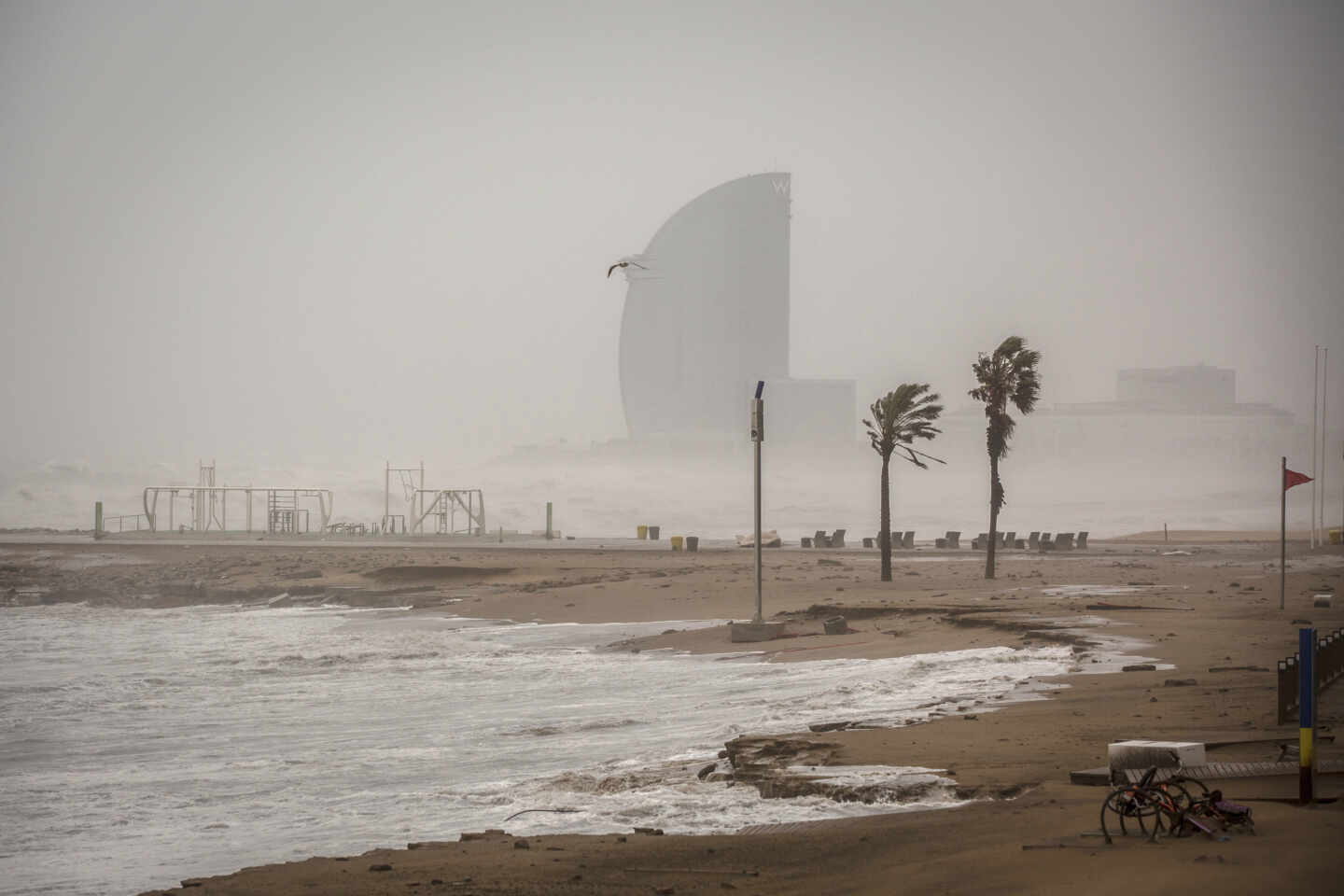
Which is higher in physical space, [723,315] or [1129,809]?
[723,315]

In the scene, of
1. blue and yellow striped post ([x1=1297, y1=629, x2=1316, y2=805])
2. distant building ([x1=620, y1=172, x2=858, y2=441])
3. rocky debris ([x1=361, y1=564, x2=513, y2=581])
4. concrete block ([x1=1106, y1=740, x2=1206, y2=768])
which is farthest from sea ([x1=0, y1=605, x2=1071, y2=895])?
distant building ([x1=620, y1=172, x2=858, y2=441])

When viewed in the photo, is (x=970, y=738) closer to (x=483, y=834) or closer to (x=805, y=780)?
(x=805, y=780)

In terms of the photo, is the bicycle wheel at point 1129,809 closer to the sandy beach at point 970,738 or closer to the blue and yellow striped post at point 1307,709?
the sandy beach at point 970,738

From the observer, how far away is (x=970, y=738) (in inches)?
450

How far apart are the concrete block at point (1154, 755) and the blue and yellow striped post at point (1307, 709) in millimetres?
783

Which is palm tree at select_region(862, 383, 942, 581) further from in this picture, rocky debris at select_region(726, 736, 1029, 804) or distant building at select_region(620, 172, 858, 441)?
distant building at select_region(620, 172, 858, 441)

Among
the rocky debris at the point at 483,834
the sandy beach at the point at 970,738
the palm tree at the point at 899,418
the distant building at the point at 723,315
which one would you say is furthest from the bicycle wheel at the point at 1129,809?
the distant building at the point at 723,315

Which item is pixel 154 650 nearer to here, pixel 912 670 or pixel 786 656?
pixel 786 656

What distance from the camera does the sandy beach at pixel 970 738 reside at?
7.07 meters

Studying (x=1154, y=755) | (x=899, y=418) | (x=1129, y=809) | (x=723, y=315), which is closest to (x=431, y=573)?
(x=899, y=418)

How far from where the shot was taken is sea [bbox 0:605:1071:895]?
9.62 meters

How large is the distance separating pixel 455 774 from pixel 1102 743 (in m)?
5.45

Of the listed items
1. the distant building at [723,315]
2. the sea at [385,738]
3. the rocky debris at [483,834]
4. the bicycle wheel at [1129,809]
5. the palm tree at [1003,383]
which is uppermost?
the distant building at [723,315]

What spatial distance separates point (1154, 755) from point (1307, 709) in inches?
46.7
